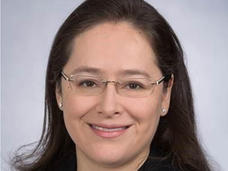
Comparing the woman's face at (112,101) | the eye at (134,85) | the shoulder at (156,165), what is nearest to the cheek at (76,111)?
the woman's face at (112,101)

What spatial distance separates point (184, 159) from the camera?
3.44m

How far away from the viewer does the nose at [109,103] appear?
2965 millimetres

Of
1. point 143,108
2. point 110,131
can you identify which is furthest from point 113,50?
point 110,131

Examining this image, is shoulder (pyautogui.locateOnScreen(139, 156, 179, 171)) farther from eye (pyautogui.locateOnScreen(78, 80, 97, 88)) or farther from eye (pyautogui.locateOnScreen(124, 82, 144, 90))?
eye (pyautogui.locateOnScreen(78, 80, 97, 88))

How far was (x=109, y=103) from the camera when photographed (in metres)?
2.96

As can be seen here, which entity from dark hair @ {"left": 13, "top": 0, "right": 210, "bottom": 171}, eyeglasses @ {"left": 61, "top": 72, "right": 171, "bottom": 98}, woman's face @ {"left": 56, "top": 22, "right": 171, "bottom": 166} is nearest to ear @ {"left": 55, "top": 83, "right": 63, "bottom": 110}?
dark hair @ {"left": 13, "top": 0, "right": 210, "bottom": 171}

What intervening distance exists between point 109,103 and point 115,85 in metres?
0.11

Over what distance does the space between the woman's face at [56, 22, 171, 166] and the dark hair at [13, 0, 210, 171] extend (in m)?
0.08

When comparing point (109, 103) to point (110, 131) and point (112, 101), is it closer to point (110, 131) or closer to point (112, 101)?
point (112, 101)

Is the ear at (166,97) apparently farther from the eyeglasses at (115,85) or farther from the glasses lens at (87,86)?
the glasses lens at (87,86)

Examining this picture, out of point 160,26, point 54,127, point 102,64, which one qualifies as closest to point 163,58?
point 160,26

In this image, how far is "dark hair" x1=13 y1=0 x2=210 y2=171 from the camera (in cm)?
317

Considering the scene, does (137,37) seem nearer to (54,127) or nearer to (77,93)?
(77,93)

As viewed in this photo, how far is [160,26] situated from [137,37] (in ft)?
0.75
